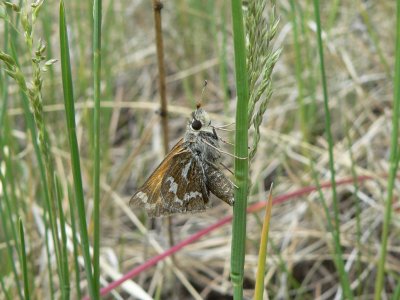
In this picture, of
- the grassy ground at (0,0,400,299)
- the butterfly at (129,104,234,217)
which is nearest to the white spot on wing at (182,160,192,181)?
the butterfly at (129,104,234,217)

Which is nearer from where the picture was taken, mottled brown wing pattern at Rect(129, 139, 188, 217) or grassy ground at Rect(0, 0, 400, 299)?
mottled brown wing pattern at Rect(129, 139, 188, 217)

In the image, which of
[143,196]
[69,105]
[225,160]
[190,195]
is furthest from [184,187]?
[225,160]

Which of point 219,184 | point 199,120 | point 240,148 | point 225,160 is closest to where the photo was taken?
point 240,148

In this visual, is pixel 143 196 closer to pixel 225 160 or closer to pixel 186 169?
pixel 186 169

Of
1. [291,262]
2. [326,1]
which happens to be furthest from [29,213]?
[326,1]

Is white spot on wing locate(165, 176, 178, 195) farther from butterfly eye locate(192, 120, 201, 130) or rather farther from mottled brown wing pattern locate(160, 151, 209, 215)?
butterfly eye locate(192, 120, 201, 130)

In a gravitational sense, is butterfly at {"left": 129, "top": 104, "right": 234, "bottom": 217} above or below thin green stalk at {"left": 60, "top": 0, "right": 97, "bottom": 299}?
below
